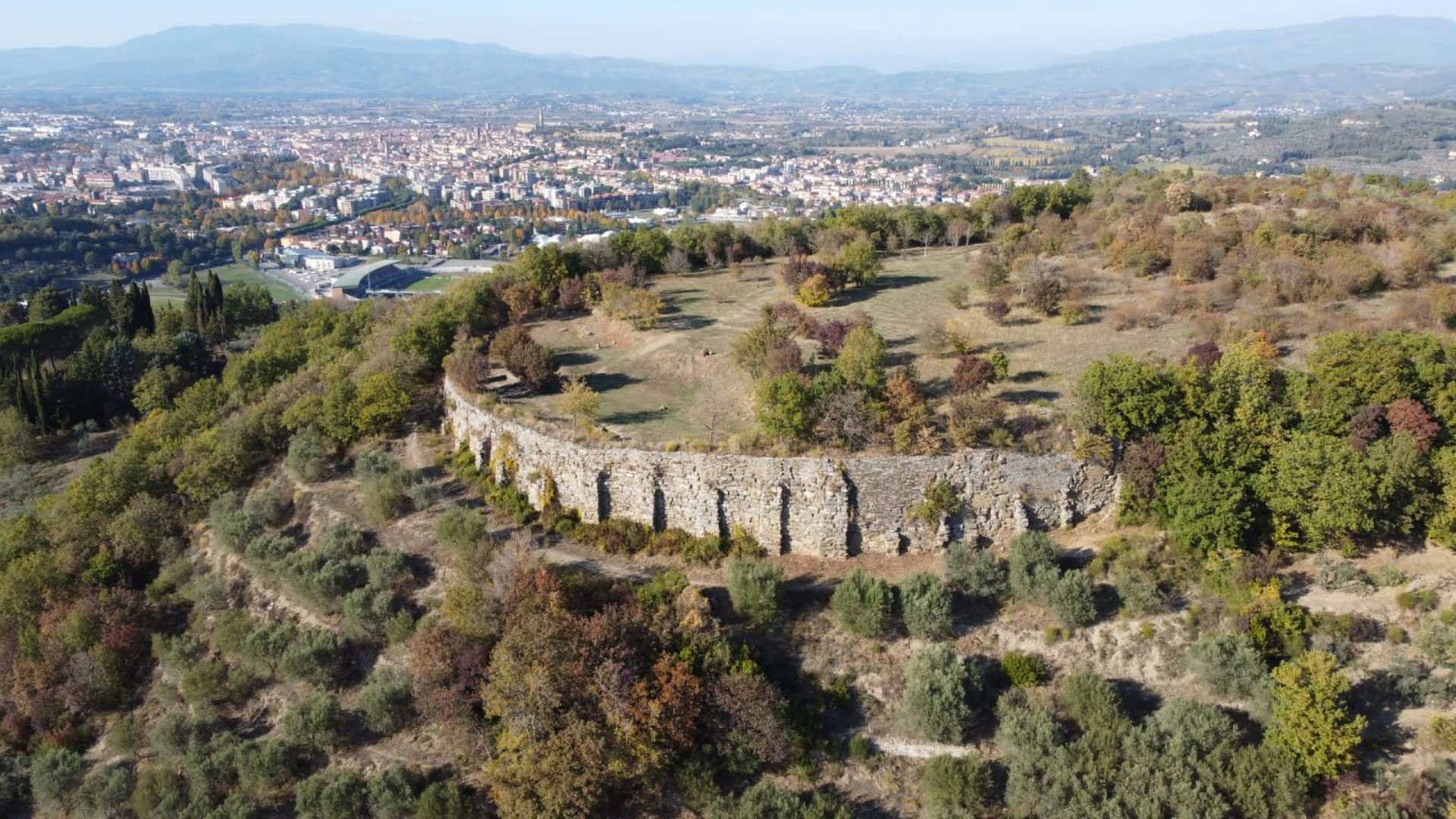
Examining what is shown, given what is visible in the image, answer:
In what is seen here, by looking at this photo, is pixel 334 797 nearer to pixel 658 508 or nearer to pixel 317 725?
pixel 317 725

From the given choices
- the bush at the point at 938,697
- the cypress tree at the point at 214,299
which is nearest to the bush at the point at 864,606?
the bush at the point at 938,697

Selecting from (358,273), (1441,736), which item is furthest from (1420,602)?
(358,273)

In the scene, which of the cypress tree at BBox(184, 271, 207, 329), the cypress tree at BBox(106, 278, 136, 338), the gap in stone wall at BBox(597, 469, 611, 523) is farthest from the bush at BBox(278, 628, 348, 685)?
the cypress tree at BBox(106, 278, 136, 338)

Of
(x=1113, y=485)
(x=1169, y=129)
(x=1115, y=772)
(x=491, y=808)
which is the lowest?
(x=491, y=808)

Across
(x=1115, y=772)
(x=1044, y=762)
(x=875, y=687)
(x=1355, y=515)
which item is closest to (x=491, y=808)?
(x=875, y=687)

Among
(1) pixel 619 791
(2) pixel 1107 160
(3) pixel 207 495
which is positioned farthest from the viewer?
(2) pixel 1107 160

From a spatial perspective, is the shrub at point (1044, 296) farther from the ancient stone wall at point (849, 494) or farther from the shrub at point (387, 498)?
the shrub at point (387, 498)

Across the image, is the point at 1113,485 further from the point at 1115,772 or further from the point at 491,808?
the point at 491,808
